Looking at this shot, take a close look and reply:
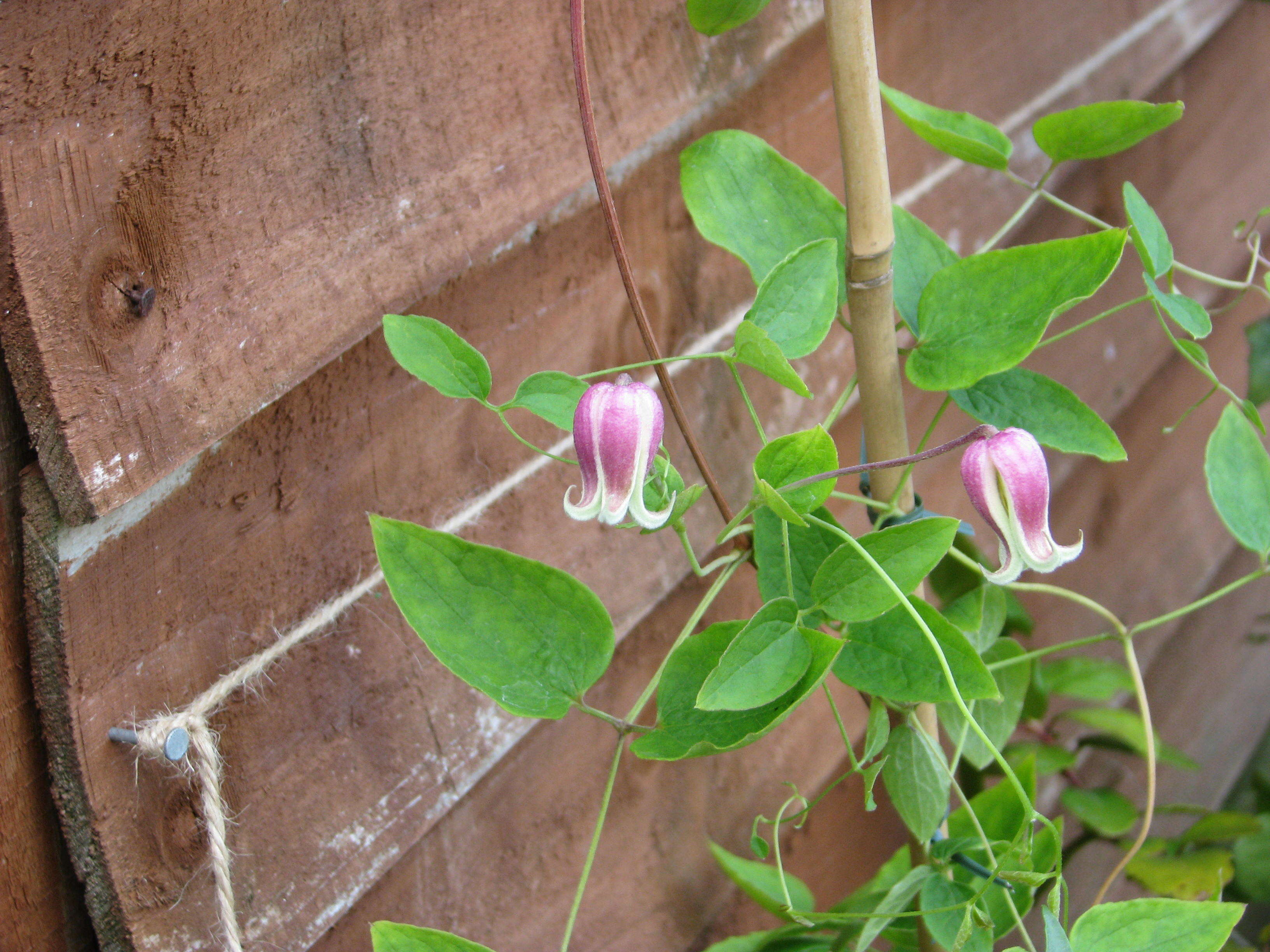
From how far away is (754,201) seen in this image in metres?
0.53

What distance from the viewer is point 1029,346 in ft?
1.42

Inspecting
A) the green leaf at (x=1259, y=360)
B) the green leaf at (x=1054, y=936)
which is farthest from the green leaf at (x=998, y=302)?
the green leaf at (x=1259, y=360)

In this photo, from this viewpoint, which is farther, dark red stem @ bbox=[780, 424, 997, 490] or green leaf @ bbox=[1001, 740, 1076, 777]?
green leaf @ bbox=[1001, 740, 1076, 777]

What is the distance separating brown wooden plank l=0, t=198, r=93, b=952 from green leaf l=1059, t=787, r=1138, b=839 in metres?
0.84

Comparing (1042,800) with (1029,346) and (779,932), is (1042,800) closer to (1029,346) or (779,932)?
(779,932)

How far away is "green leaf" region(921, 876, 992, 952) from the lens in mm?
469

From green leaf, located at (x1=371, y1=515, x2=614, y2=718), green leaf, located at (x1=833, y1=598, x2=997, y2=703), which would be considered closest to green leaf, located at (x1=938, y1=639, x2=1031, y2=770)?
green leaf, located at (x1=833, y1=598, x2=997, y2=703)

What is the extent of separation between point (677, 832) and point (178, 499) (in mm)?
450

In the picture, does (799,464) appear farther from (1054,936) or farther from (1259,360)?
(1259,360)

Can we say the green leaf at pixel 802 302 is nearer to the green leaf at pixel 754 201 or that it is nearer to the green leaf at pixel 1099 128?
the green leaf at pixel 754 201

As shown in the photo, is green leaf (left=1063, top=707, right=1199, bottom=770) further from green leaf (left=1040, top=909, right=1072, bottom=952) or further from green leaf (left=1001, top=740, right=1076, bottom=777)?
green leaf (left=1040, top=909, right=1072, bottom=952)

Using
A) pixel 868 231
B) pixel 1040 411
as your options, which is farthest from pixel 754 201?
pixel 1040 411

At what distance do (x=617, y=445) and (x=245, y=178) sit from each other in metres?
0.21

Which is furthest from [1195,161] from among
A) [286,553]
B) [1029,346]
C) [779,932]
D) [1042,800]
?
[286,553]
